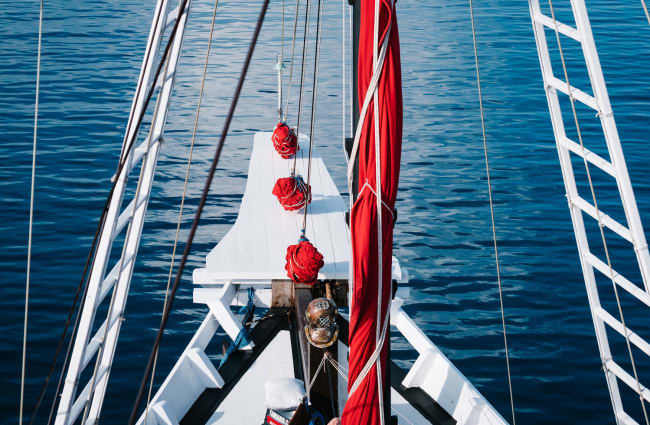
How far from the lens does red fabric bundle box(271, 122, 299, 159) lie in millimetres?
15961

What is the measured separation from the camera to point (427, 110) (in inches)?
1134

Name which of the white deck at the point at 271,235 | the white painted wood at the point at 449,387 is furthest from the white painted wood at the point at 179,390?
the white painted wood at the point at 449,387

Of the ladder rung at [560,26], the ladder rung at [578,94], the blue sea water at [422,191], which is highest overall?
the ladder rung at [560,26]

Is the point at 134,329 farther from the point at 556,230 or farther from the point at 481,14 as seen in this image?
the point at 481,14

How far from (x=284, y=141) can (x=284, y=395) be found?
9.30 meters

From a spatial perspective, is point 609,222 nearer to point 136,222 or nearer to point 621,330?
point 621,330

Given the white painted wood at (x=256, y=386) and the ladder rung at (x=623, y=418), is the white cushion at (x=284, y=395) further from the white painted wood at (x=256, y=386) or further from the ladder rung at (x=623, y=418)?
the ladder rung at (x=623, y=418)

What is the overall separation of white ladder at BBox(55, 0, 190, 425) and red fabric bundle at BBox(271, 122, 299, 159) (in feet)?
26.4

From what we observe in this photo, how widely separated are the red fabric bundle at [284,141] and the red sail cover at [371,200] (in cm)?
1064

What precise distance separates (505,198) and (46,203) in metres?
13.3

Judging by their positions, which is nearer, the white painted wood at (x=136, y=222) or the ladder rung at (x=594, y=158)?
the ladder rung at (x=594, y=158)

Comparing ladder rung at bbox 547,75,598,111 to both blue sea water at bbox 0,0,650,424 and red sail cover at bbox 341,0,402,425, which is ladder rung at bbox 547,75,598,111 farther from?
blue sea water at bbox 0,0,650,424

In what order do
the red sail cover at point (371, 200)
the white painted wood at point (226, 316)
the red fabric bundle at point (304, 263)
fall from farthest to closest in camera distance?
the white painted wood at point (226, 316), the red fabric bundle at point (304, 263), the red sail cover at point (371, 200)

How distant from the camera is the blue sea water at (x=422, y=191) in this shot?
13.4m
